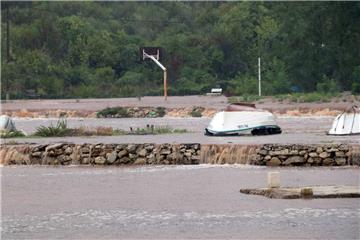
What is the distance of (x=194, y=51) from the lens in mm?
90250

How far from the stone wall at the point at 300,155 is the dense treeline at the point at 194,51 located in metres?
39.6

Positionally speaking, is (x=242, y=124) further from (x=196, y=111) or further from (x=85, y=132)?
(x=196, y=111)

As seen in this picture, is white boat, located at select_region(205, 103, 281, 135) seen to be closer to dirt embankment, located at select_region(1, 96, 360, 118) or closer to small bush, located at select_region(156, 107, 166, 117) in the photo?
dirt embankment, located at select_region(1, 96, 360, 118)

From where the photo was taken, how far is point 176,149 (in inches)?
1272

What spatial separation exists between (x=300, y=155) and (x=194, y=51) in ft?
195

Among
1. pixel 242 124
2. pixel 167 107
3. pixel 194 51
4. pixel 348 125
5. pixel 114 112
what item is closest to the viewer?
pixel 348 125

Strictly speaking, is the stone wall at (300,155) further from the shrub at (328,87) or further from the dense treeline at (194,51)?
the shrub at (328,87)

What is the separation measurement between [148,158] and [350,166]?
239 inches

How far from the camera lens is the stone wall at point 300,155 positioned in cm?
3073

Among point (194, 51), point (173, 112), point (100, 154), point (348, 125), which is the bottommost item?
point (100, 154)

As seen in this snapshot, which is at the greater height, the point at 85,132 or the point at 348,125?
the point at 348,125

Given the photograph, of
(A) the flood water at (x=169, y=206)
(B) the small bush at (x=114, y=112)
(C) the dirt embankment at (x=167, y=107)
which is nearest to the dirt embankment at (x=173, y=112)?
(C) the dirt embankment at (x=167, y=107)

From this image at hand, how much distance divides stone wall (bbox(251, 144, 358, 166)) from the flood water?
0.72 m

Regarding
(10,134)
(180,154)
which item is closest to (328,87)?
(10,134)
